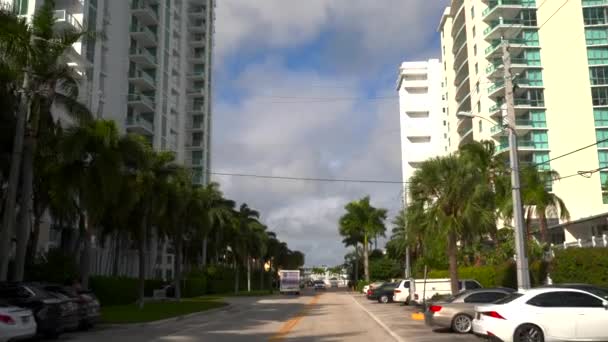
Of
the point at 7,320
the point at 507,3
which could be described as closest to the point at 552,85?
the point at 507,3

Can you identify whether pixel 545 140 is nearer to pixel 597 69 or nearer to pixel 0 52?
pixel 597 69

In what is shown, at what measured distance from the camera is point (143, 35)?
69062 mm

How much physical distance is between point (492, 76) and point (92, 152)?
55.8 meters

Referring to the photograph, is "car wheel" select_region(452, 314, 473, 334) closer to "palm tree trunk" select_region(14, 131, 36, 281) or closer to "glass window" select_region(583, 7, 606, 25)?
"palm tree trunk" select_region(14, 131, 36, 281)

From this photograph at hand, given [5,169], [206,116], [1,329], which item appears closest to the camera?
Result: [1,329]

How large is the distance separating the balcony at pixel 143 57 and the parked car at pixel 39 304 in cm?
5259

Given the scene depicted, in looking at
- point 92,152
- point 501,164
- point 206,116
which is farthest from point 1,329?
point 206,116

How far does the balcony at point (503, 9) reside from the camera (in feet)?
246

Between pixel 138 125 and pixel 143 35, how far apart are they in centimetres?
1045

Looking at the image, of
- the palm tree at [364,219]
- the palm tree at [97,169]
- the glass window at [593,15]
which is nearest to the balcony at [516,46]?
the glass window at [593,15]

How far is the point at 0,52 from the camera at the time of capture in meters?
24.0

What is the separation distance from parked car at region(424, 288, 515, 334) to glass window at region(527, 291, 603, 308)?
5.30 meters

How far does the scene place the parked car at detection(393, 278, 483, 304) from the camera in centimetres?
3356

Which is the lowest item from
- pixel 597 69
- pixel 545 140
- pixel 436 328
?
pixel 436 328
